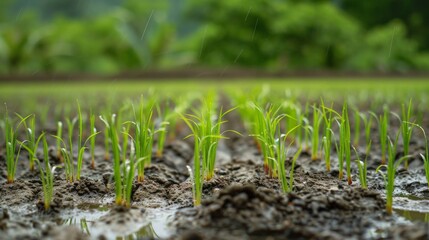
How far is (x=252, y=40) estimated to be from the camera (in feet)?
86.2

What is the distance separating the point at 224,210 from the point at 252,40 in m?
24.9

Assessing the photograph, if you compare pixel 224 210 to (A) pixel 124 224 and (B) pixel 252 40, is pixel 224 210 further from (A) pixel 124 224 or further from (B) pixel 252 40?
(B) pixel 252 40

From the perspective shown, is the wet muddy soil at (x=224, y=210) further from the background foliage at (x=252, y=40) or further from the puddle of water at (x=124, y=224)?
the background foliage at (x=252, y=40)

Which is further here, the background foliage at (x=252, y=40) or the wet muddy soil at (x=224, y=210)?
the background foliage at (x=252, y=40)

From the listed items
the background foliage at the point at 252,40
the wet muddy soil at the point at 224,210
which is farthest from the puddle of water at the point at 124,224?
the background foliage at the point at 252,40

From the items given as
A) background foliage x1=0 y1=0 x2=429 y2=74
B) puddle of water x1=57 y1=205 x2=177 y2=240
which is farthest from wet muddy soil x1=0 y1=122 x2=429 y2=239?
background foliage x1=0 y1=0 x2=429 y2=74

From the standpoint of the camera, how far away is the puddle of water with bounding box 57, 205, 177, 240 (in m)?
1.85

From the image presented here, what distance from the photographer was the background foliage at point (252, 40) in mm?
22203

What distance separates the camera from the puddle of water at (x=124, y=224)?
185 centimetres

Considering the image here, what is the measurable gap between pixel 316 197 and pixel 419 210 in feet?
1.72

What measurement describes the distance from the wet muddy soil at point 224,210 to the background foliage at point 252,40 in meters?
18.4

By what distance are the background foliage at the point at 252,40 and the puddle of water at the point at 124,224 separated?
18.7 m

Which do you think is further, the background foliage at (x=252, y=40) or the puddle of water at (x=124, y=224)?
the background foliage at (x=252, y=40)

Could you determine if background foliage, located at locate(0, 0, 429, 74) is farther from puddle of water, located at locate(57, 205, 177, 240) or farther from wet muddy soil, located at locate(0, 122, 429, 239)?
puddle of water, located at locate(57, 205, 177, 240)
